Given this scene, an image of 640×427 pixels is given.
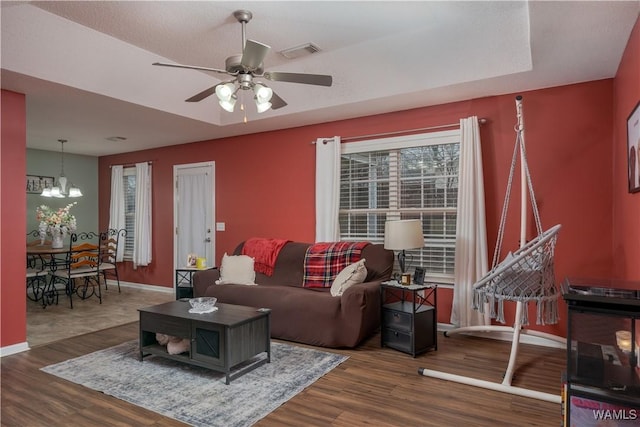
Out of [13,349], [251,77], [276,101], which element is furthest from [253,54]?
[13,349]

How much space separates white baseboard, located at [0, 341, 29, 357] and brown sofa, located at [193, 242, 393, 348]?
1.65 metres

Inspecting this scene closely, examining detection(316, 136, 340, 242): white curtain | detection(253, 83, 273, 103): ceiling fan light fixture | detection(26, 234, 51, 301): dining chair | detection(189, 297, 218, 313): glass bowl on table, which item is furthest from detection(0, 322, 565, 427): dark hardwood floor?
detection(26, 234, 51, 301): dining chair

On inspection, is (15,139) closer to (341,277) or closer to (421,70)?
(341,277)

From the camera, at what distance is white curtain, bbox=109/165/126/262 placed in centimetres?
721

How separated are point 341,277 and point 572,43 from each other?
268 cm

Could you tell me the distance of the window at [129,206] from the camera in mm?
7156

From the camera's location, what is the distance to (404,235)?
372 cm

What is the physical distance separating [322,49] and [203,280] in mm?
2860

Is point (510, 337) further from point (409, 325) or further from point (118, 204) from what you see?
point (118, 204)

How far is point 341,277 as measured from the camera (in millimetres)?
3938

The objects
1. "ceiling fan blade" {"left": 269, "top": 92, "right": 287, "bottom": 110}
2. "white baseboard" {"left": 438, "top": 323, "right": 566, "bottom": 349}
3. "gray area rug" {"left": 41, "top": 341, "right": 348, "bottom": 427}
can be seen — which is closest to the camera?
"gray area rug" {"left": 41, "top": 341, "right": 348, "bottom": 427}

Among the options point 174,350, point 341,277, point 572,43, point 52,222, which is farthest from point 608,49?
point 52,222

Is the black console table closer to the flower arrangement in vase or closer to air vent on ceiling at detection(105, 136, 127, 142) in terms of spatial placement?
air vent on ceiling at detection(105, 136, 127, 142)

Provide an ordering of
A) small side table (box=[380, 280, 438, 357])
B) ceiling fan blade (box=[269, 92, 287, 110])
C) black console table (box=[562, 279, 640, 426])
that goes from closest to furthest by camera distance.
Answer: black console table (box=[562, 279, 640, 426]) < ceiling fan blade (box=[269, 92, 287, 110]) < small side table (box=[380, 280, 438, 357])
